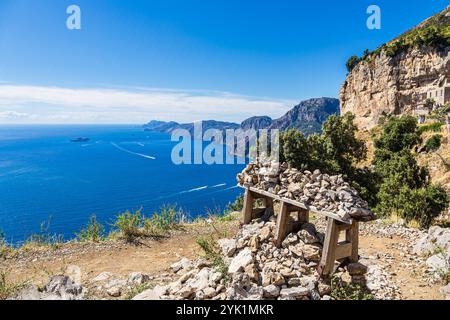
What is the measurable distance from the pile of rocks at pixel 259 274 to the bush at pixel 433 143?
29.0 meters

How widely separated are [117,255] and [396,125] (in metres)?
24.5

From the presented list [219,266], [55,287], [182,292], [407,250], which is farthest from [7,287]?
[407,250]

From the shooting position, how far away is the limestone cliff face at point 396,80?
4494cm

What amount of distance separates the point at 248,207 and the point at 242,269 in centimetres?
234

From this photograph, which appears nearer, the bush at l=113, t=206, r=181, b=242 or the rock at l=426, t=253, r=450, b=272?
the rock at l=426, t=253, r=450, b=272

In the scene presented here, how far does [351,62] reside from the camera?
199 feet

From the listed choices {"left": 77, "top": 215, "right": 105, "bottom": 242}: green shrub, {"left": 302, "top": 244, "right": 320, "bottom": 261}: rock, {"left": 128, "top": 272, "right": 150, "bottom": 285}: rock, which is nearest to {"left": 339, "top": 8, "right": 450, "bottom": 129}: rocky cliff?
{"left": 302, "top": 244, "right": 320, "bottom": 261}: rock

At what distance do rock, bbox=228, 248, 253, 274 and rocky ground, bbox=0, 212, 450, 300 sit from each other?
15 millimetres

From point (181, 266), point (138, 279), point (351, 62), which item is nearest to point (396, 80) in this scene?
point (351, 62)

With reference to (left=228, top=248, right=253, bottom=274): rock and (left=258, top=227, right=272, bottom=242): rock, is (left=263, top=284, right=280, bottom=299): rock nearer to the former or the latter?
(left=228, top=248, right=253, bottom=274): rock

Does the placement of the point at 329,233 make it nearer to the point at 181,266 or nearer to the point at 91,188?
the point at 181,266

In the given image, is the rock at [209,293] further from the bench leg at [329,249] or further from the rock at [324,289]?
the bench leg at [329,249]

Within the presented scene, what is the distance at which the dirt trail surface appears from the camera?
6020mm
